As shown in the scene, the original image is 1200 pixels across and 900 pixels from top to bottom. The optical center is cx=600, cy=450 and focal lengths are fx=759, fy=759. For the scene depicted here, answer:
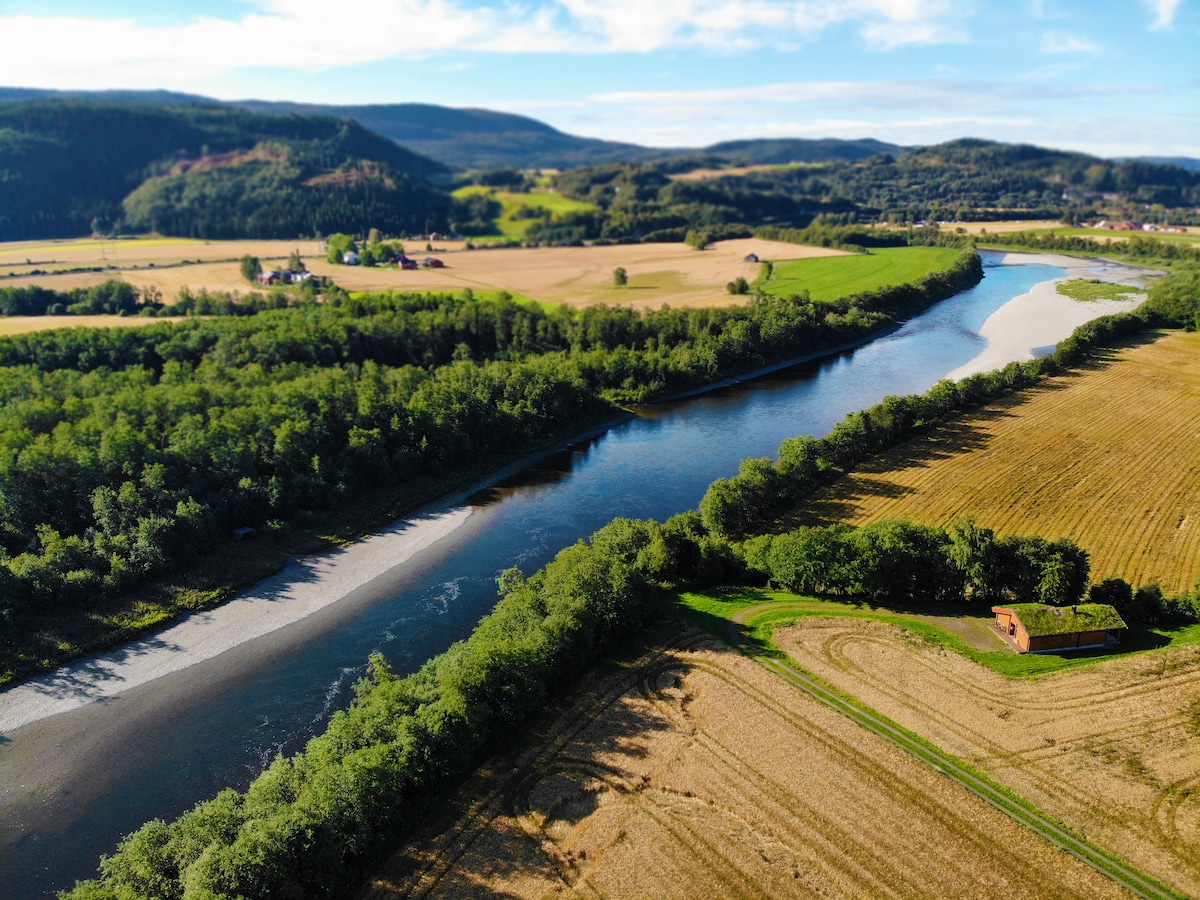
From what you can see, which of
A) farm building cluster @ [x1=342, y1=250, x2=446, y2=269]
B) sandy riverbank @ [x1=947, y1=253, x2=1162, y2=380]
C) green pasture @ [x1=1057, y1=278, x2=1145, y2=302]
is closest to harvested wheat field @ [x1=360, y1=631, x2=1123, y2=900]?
sandy riverbank @ [x1=947, y1=253, x2=1162, y2=380]

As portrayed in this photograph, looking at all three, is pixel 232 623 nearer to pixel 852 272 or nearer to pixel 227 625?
pixel 227 625

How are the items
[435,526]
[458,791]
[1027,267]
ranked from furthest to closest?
1. [1027,267]
2. [435,526]
3. [458,791]

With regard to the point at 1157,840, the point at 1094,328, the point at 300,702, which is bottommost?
the point at 300,702

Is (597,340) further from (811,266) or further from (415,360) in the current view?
(811,266)

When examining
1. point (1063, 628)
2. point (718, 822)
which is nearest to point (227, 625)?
point (718, 822)

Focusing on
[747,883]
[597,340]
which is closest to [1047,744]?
[747,883]

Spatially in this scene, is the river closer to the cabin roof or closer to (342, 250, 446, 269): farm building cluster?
the cabin roof

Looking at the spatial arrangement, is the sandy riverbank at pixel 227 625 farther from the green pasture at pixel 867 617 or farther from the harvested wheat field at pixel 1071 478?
the harvested wheat field at pixel 1071 478

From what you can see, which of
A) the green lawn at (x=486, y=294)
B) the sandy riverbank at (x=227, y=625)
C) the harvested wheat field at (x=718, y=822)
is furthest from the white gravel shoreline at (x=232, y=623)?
the green lawn at (x=486, y=294)
